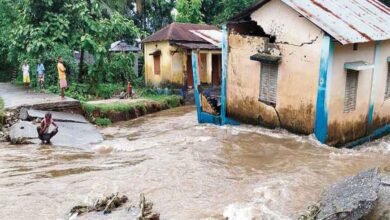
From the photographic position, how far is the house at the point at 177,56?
21.6m

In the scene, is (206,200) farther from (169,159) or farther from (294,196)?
(169,159)

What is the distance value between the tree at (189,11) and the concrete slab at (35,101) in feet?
40.6

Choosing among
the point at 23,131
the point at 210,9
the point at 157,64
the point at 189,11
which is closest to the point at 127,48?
the point at 157,64

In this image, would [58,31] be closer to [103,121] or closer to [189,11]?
[103,121]

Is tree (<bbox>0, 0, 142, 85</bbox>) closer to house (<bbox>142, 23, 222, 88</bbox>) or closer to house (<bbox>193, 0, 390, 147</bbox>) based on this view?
house (<bbox>142, 23, 222, 88</bbox>)

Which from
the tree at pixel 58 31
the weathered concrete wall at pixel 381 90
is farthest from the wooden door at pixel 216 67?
the weathered concrete wall at pixel 381 90

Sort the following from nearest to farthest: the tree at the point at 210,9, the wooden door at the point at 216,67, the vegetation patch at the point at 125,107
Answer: the vegetation patch at the point at 125,107, the wooden door at the point at 216,67, the tree at the point at 210,9

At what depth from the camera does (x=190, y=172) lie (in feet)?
30.2

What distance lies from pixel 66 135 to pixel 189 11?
16.1 m

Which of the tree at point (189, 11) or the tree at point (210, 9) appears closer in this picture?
the tree at point (189, 11)

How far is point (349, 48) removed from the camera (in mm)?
11375

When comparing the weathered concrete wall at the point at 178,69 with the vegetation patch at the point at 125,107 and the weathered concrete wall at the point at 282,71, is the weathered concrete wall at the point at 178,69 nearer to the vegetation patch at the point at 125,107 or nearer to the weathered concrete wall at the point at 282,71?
the vegetation patch at the point at 125,107

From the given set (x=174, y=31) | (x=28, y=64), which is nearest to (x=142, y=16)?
(x=174, y=31)

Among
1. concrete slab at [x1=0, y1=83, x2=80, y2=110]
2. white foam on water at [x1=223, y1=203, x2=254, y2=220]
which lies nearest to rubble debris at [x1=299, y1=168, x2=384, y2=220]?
white foam on water at [x1=223, y1=203, x2=254, y2=220]
